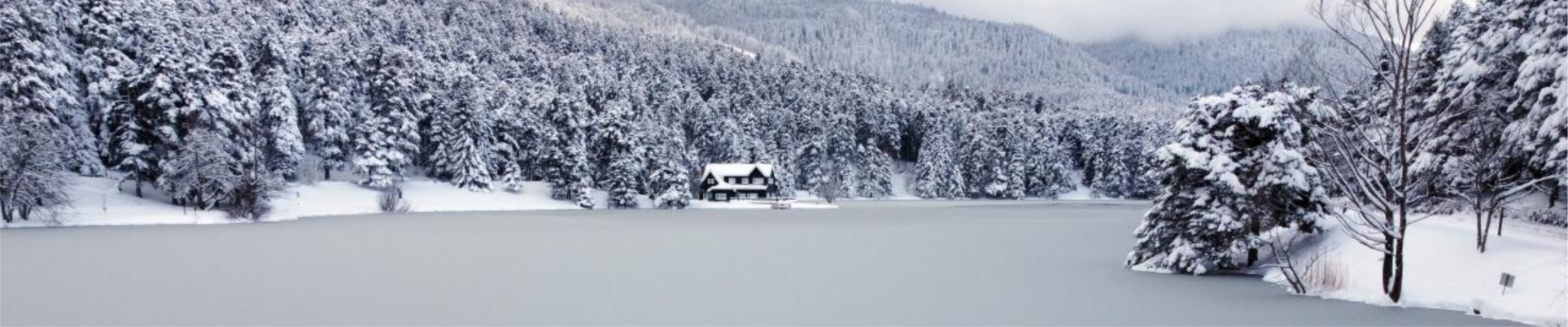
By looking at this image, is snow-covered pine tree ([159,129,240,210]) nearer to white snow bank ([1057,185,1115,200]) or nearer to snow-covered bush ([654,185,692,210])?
snow-covered bush ([654,185,692,210])

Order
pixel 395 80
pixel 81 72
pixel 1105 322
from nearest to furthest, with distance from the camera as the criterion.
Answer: pixel 1105 322, pixel 81 72, pixel 395 80

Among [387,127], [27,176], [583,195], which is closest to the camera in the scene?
[27,176]

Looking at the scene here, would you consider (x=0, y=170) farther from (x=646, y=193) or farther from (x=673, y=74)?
(x=673, y=74)

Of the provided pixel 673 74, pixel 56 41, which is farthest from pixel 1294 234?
pixel 673 74

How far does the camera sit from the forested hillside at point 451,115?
5169 cm

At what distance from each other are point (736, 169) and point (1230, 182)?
2960 inches

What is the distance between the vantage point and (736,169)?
319 feet

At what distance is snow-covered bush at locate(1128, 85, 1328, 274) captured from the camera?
23938mm

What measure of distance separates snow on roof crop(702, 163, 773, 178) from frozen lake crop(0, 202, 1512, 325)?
55714mm

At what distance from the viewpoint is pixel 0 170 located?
41.6m

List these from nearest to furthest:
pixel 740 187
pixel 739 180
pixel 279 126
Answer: pixel 279 126
pixel 740 187
pixel 739 180

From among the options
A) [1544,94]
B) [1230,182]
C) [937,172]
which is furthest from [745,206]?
[1544,94]

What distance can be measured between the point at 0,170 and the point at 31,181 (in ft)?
4.09

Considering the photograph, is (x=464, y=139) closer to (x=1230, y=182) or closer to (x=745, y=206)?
(x=745, y=206)
